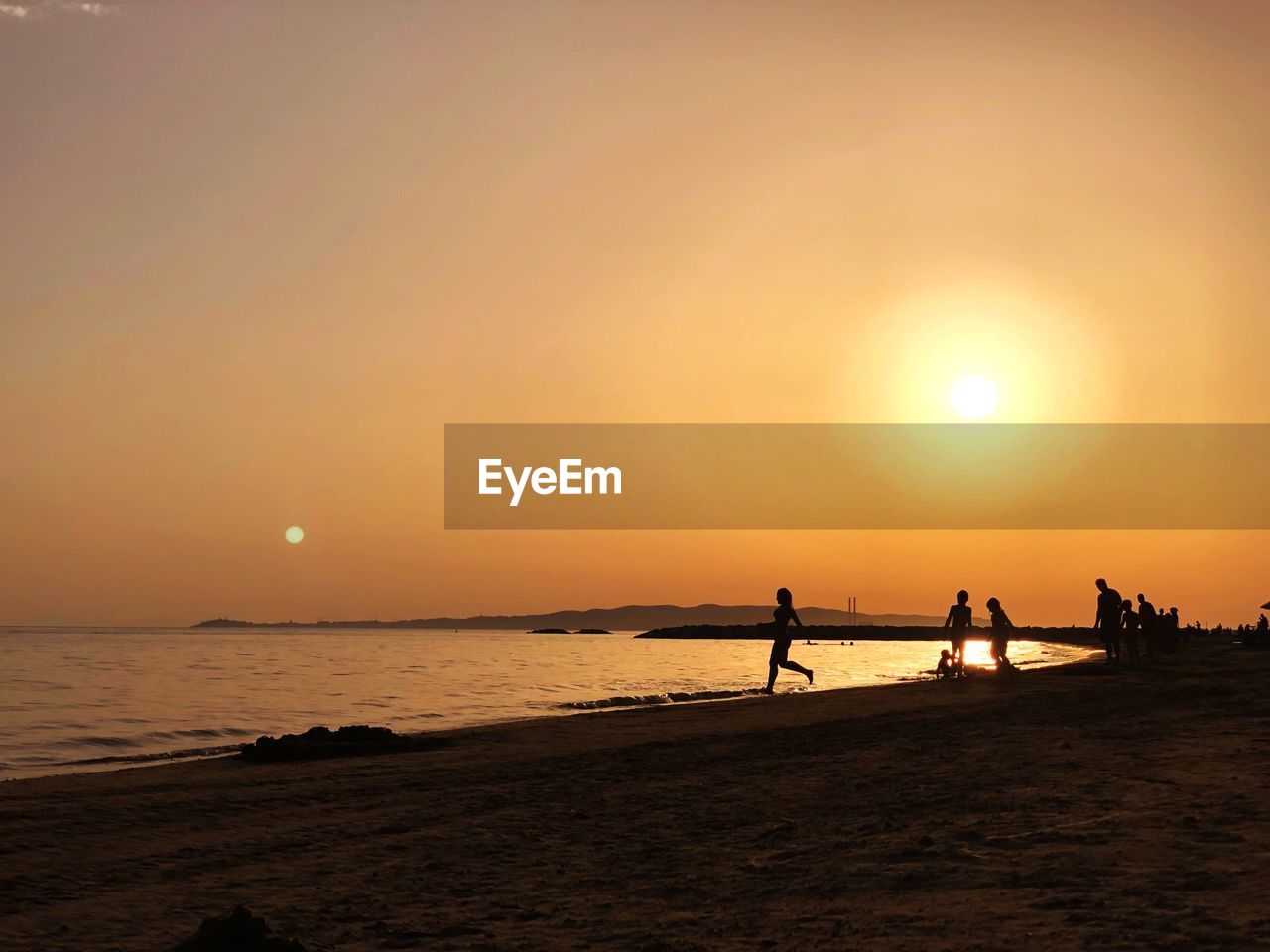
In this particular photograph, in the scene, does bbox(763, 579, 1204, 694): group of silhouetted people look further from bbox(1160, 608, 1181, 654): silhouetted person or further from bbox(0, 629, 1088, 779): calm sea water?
bbox(0, 629, 1088, 779): calm sea water

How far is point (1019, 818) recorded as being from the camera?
9.40 meters

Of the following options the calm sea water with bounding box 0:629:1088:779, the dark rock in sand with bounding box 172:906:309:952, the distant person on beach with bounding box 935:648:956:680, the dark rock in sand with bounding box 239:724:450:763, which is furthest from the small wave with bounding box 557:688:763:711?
the dark rock in sand with bounding box 172:906:309:952

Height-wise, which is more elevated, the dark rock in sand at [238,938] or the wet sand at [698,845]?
the dark rock in sand at [238,938]

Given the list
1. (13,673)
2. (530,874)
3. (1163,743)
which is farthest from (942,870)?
(13,673)

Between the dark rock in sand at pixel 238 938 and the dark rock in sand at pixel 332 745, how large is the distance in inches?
474

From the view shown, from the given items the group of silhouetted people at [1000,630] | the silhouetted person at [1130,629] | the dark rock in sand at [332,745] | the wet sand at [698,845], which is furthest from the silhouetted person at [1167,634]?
the dark rock in sand at [332,745]

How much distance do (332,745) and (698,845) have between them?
1028cm

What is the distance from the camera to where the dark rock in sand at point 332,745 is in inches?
701

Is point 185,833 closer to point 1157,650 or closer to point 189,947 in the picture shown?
point 189,947

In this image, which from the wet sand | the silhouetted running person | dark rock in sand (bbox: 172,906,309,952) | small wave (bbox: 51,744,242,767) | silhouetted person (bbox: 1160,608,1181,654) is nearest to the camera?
dark rock in sand (bbox: 172,906,309,952)

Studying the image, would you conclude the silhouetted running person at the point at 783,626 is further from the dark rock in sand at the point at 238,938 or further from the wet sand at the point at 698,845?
the dark rock in sand at the point at 238,938

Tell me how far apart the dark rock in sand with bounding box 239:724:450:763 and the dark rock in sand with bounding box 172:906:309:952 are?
1204cm

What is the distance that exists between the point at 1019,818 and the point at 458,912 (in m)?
4.88

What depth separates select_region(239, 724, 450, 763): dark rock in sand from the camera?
17.8 metres
